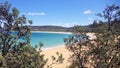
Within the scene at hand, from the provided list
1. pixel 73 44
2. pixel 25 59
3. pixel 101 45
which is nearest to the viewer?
pixel 25 59

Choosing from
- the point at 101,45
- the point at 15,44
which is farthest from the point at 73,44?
the point at 15,44

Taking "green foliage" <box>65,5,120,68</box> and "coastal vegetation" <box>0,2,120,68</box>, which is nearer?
"coastal vegetation" <box>0,2,120,68</box>

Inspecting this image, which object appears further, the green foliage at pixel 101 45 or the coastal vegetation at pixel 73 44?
the green foliage at pixel 101 45

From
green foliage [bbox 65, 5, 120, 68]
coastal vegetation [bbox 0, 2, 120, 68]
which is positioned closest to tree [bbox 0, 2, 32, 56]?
coastal vegetation [bbox 0, 2, 120, 68]

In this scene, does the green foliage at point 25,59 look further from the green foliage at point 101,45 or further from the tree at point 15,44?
the green foliage at point 101,45

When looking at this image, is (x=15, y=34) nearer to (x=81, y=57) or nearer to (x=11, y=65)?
(x=11, y=65)

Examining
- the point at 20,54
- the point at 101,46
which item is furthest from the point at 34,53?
the point at 101,46

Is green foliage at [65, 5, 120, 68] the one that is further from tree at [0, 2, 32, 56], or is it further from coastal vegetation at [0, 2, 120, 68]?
tree at [0, 2, 32, 56]

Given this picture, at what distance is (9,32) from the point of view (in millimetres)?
9773

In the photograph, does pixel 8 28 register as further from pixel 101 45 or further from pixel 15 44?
pixel 101 45

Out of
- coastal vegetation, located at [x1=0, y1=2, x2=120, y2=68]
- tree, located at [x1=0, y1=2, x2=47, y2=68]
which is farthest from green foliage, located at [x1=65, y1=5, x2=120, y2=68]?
tree, located at [x1=0, y1=2, x2=47, y2=68]

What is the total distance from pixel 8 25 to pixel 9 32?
28 centimetres

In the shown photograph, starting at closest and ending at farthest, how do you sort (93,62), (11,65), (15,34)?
1. (11,65)
2. (15,34)
3. (93,62)

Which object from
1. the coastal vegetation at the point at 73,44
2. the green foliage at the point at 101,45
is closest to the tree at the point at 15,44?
the coastal vegetation at the point at 73,44
